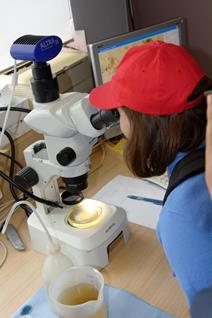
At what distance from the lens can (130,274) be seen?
89 cm

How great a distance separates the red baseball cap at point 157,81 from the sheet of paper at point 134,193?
40cm

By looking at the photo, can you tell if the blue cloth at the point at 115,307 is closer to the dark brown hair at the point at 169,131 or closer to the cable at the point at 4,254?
the cable at the point at 4,254

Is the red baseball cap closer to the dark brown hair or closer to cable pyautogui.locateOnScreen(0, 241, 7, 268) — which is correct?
the dark brown hair

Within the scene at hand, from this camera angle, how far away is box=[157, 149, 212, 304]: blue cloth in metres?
0.63

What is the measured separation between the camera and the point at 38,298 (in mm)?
851

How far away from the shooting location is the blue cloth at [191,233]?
2.08 feet

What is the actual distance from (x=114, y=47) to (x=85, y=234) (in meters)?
0.61

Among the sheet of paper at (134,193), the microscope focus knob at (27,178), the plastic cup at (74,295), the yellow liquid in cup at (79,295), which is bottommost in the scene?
the sheet of paper at (134,193)

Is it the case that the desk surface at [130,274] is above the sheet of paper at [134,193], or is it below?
below

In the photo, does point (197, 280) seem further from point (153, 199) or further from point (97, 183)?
point (97, 183)

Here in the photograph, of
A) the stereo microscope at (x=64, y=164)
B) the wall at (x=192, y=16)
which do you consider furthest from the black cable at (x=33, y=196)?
the wall at (x=192, y=16)

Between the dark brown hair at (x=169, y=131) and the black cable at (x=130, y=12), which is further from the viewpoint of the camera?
the black cable at (x=130, y=12)

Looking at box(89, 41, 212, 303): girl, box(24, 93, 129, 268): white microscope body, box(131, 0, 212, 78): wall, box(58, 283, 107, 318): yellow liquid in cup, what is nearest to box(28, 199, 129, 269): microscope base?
box(24, 93, 129, 268): white microscope body

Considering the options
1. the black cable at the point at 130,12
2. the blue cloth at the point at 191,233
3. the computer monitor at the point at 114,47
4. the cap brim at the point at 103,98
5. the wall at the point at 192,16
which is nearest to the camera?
the blue cloth at the point at 191,233
